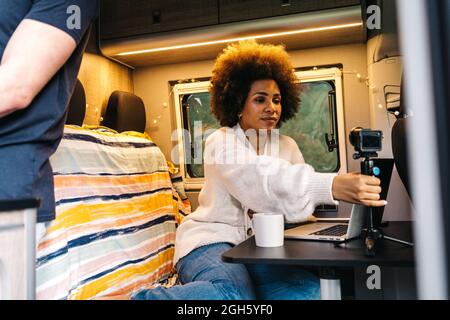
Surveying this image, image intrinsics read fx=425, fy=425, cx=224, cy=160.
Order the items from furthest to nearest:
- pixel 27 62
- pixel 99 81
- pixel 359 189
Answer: pixel 99 81
pixel 359 189
pixel 27 62

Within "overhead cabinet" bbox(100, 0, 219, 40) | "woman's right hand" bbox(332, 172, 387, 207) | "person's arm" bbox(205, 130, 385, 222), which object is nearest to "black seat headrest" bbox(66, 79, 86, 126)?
"overhead cabinet" bbox(100, 0, 219, 40)

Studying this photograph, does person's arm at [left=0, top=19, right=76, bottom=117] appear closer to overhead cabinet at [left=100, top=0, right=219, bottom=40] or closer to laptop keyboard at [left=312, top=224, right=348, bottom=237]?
laptop keyboard at [left=312, top=224, right=348, bottom=237]

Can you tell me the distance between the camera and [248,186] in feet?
4.62

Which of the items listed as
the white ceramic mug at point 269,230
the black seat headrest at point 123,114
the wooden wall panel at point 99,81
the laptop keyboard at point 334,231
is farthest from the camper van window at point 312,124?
the white ceramic mug at point 269,230

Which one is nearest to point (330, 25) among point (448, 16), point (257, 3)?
point (257, 3)

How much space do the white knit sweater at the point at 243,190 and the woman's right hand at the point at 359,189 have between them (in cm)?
4

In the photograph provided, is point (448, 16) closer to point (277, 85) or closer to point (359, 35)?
point (277, 85)

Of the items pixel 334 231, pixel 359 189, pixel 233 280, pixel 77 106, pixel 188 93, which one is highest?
pixel 188 93

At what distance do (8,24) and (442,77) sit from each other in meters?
0.98

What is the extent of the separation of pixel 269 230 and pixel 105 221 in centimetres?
86

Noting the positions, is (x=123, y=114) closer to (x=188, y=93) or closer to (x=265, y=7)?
(x=188, y=93)

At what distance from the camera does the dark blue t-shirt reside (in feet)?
3.25

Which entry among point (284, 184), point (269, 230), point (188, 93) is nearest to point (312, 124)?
A: point (188, 93)

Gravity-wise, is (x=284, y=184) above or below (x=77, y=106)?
below
